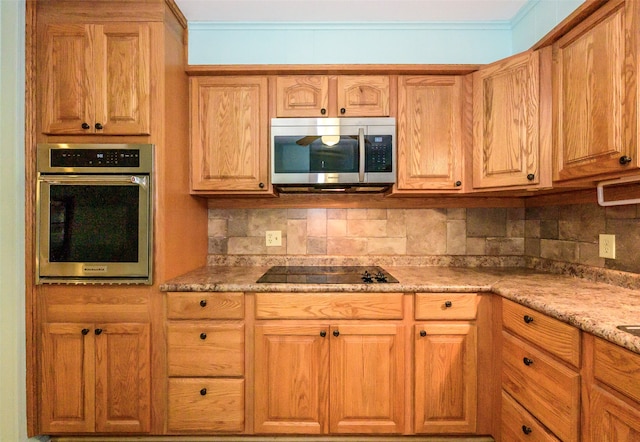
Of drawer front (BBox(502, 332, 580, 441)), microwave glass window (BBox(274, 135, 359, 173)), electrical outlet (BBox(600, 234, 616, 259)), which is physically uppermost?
microwave glass window (BBox(274, 135, 359, 173))

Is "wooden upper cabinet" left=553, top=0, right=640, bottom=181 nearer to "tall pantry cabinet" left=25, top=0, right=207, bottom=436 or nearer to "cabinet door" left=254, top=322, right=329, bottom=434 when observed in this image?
"cabinet door" left=254, top=322, right=329, bottom=434

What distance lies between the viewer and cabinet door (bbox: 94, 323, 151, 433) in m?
1.72

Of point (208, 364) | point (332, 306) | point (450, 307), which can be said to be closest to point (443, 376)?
point (450, 307)

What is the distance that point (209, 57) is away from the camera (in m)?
2.28

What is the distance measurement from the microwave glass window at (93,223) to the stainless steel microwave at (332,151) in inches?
32.3

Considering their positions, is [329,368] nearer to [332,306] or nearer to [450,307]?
[332,306]

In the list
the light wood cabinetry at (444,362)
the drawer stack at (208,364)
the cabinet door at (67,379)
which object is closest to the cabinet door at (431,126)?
the light wood cabinetry at (444,362)

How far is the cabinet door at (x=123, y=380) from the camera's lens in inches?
67.7

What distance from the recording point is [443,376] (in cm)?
172

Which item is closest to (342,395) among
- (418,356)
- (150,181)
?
(418,356)

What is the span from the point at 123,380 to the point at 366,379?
4.17 ft

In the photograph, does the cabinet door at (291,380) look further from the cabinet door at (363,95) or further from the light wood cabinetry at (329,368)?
the cabinet door at (363,95)

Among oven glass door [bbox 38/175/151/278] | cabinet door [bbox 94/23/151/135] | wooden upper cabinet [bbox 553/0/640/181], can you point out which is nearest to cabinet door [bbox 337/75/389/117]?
wooden upper cabinet [bbox 553/0/640/181]

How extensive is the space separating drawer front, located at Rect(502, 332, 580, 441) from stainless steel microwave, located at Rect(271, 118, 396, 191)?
3.60 feet
